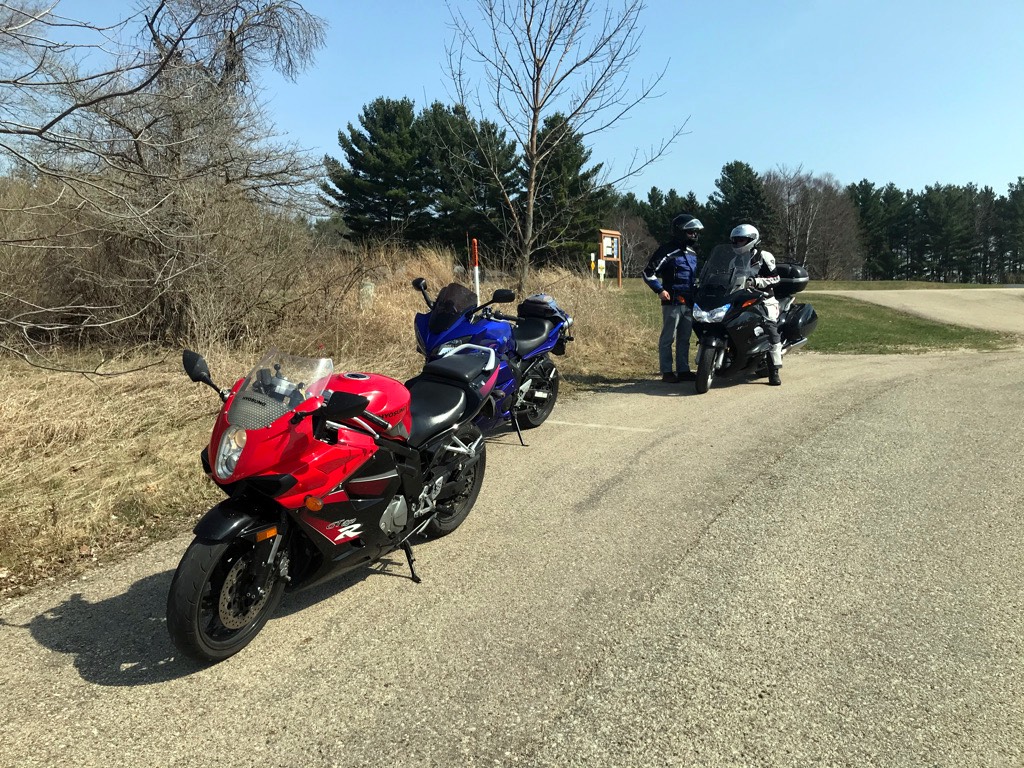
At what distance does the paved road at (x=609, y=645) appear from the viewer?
7.97ft

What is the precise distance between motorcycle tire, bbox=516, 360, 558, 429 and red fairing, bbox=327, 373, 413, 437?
3.09 m

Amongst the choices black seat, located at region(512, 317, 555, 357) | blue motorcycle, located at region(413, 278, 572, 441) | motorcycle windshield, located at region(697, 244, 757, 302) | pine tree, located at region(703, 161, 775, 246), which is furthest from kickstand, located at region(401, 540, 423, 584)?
pine tree, located at region(703, 161, 775, 246)

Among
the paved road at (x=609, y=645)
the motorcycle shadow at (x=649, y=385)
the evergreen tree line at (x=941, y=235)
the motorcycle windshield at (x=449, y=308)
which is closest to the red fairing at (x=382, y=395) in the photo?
the paved road at (x=609, y=645)

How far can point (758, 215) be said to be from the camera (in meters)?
55.8

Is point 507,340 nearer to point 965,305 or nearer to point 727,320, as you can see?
point 727,320

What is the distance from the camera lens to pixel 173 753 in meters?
2.40

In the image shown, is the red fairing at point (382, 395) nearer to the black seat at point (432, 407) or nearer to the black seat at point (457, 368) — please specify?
the black seat at point (432, 407)

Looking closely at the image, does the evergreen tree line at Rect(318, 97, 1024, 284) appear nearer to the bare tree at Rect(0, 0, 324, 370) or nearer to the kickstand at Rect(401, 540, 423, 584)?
the bare tree at Rect(0, 0, 324, 370)

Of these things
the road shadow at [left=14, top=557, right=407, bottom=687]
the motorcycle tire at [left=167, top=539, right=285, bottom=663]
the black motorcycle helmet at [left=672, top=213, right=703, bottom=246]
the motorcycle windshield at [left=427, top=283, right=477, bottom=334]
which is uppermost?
the black motorcycle helmet at [left=672, top=213, right=703, bottom=246]

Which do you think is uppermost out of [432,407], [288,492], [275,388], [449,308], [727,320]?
[449,308]

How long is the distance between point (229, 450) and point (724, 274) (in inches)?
277

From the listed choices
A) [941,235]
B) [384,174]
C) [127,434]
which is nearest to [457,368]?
[127,434]

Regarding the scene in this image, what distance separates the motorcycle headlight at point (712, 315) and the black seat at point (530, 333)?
7.33ft

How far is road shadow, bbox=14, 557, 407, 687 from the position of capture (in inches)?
114
